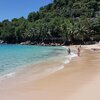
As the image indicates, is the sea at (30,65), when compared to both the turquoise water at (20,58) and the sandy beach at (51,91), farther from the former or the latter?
the sandy beach at (51,91)

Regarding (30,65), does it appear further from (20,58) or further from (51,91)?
(51,91)

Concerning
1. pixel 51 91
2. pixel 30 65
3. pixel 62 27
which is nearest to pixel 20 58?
pixel 30 65

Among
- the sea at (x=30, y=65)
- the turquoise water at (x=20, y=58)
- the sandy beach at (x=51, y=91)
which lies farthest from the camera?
the turquoise water at (x=20, y=58)

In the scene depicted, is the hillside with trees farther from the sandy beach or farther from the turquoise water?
the sandy beach

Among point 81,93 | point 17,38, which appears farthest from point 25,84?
point 17,38

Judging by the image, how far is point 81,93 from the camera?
10.7 meters

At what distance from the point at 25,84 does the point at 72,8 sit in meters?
136

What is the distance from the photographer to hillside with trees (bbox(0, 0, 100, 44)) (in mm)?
94938

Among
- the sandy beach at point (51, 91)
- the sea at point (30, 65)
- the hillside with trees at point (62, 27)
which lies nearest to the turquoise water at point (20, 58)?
the sea at point (30, 65)

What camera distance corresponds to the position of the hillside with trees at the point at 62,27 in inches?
3738

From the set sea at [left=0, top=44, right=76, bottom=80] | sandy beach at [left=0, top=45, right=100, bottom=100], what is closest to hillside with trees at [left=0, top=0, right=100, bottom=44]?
sea at [left=0, top=44, right=76, bottom=80]

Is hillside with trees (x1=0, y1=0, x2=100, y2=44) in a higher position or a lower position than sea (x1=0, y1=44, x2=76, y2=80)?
higher

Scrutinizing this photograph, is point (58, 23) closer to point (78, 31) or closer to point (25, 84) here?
point (78, 31)

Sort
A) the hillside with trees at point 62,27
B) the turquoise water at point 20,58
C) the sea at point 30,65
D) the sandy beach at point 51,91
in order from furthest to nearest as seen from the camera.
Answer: the hillside with trees at point 62,27 → the turquoise water at point 20,58 → the sea at point 30,65 → the sandy beach at point 51,91
